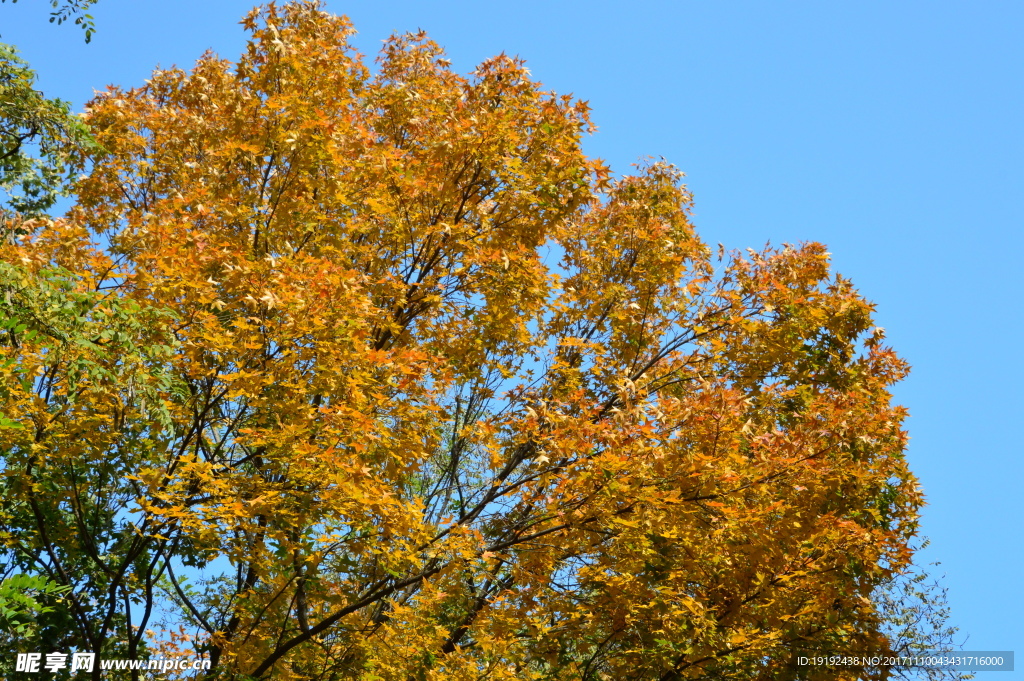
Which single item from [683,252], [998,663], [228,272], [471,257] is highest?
[683,252]

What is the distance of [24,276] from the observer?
23.0ft

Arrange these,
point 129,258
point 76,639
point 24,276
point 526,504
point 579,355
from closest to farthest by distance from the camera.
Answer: point 24,276, point 129,258, point 76,639, point 526,504, point 579,355

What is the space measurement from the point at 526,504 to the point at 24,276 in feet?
18.9

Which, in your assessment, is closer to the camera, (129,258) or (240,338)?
(240,338)

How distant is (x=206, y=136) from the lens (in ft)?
36.0

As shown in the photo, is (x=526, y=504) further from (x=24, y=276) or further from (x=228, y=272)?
(x=24, y=276)

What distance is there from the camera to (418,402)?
30.3 ft

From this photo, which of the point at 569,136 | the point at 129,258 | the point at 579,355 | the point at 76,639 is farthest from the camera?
the point at 579,355

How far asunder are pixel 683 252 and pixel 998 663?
6548mm

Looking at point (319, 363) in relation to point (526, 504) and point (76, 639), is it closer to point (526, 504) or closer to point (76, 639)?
point (526, 504)

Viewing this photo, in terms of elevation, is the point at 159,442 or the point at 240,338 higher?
the point at 240,338

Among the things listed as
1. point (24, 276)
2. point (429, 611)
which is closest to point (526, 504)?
point (429, 611)

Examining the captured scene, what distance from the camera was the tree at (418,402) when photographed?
8.38m

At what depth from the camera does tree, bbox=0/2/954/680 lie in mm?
8383
